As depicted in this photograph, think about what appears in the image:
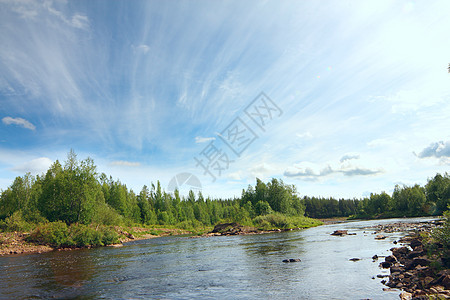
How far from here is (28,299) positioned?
15.3 meters

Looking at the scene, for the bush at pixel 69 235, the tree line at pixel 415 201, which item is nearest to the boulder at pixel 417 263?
the bush at pixel 69 235

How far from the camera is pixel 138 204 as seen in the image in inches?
4973

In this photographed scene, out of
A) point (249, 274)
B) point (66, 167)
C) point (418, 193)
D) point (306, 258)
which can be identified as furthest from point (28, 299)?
point (418, 193)

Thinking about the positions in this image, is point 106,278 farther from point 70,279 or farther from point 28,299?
point 28,299

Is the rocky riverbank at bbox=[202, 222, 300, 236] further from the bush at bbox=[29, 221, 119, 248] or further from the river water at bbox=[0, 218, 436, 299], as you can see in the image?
the river water at bbox=[0, 218, 436, 299]

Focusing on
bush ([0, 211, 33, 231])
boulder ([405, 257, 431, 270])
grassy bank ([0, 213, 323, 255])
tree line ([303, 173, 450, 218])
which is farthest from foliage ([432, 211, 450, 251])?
tree line ([303, 173, 450, 218])

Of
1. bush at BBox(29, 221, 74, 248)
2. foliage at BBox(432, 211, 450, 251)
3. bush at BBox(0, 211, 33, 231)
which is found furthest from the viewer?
bush at BBox(0, 211, 33, 231)

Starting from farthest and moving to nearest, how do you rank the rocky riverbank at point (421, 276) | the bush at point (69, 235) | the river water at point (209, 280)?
the bush at point (69, 235) < the river water at point (209, 280) < the rocky riverbank at point (421, 276)

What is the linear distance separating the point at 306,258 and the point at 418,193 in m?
153

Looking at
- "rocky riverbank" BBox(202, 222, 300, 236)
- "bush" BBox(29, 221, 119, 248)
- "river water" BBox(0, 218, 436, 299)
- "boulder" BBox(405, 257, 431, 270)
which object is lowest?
"rocky riverbank" BBox(202, 222, 300, 236)

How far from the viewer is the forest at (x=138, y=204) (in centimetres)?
5800

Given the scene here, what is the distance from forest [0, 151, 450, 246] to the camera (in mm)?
58000

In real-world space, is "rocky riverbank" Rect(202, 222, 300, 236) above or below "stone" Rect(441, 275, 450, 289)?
below

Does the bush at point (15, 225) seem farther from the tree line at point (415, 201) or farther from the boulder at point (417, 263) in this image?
the tree line at point (415, 201)
